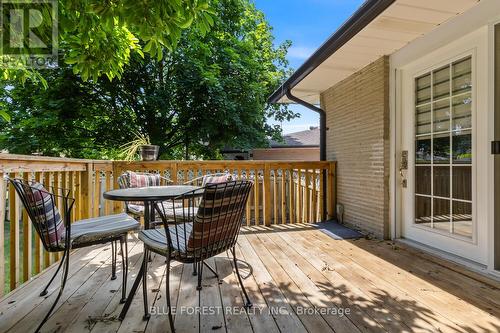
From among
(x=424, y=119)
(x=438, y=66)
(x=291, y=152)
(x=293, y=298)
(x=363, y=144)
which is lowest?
(x=293, y=298)

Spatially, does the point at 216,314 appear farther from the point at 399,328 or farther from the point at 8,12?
the point at 8,12

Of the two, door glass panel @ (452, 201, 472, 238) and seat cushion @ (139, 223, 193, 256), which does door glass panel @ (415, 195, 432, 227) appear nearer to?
door glass panel @ (452, 201, 472, 238)

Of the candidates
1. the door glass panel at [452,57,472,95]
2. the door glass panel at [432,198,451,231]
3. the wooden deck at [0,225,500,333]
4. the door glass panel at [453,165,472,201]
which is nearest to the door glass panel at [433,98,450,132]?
the door glass panel at [452,57,472,95]

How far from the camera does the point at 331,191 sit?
468 cm

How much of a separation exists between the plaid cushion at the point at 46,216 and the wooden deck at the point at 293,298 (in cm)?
50

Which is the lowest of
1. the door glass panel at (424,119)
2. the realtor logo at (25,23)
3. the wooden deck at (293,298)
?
the wooden deck at (293,298)

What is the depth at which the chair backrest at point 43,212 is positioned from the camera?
173cm

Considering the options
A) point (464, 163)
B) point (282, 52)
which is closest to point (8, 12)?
point (464, 163)

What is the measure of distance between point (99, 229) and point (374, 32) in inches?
123

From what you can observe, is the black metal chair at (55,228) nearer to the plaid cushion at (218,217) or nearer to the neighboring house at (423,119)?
the plaid cushion at (218,217)

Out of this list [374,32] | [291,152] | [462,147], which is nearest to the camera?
[462,147]

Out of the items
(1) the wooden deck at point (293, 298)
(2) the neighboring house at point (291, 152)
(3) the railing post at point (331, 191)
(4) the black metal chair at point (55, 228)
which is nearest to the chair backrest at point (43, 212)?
(4) the black metal chair at point (55, 228)

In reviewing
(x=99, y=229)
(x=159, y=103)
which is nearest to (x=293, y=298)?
(x=99, y=229)

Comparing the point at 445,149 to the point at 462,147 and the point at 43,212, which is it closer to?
the point at 462,147
